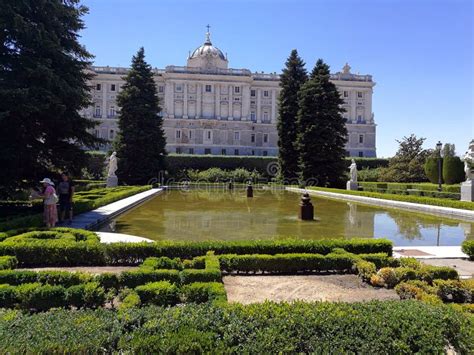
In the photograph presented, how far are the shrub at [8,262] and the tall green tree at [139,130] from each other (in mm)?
27976

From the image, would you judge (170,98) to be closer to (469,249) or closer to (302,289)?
(469,249)

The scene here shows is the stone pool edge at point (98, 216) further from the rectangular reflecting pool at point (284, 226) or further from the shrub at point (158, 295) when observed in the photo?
the shrub at point (158, 295)

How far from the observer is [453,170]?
29.2 meters

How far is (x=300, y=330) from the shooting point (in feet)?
11.1

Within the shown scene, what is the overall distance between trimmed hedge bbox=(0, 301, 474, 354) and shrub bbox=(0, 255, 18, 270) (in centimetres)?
225

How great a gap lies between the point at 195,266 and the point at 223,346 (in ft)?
10.0

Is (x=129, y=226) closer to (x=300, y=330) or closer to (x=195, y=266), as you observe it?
(x=195, y=266)

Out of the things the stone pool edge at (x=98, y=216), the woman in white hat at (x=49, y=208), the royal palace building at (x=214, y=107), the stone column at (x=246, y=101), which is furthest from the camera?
the stone column at (x=246, y=101)

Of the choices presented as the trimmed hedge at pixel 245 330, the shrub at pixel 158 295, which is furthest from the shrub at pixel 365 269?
the shrub at pixel 158 295

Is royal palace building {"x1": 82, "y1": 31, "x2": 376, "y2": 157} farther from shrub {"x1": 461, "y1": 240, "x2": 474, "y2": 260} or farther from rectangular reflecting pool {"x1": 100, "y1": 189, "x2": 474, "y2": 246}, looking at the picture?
shrub {"x1": 461, "y1": 240, "x2": 474, "y2": 260}

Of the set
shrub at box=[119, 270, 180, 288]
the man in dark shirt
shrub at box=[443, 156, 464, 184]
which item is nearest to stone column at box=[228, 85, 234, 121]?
shrub at box=[443, 156, 464, 184]

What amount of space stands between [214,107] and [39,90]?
206 ft

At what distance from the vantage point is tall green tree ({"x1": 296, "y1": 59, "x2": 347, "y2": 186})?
33531 mm

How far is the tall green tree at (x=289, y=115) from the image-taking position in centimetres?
3831
